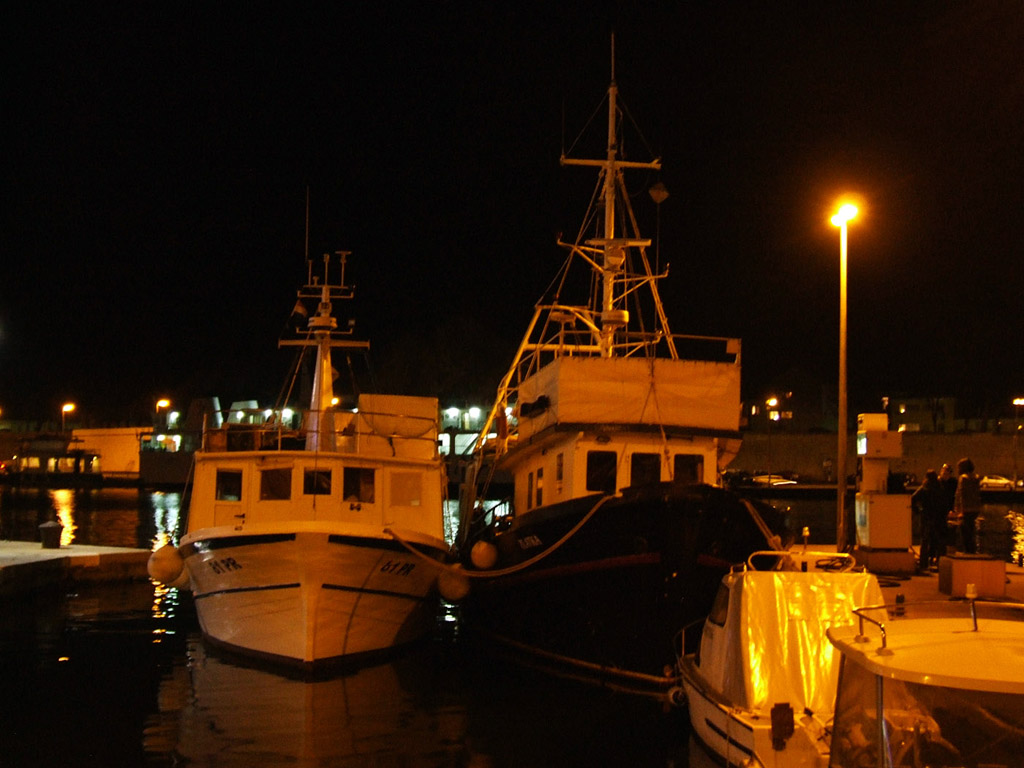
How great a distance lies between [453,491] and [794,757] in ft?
248

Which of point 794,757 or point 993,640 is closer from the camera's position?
point 993,640

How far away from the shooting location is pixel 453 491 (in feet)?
271

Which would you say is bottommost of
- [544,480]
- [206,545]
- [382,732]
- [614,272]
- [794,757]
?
[382,732]

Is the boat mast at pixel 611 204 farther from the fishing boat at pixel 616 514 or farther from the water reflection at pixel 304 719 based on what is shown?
the water reflection at pixel 304 719

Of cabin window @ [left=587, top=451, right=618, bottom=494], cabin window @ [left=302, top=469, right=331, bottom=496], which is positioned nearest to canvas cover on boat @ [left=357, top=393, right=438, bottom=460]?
cabin window @ [left=302, top=469, right=331, bottom=496]

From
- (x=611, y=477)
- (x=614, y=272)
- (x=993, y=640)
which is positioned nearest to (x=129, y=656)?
(x=611, y=477)

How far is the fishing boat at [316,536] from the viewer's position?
15133 mm

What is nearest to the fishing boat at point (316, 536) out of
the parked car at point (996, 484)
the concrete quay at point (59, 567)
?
the concrete quay at point (59, 567)

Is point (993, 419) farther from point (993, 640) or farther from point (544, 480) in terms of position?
point (993, 640)

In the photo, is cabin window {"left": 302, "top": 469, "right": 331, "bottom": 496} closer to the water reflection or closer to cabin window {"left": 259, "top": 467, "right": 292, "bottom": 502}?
cabin window {"left": 259, "top": 467, "right": 292, "bottom": 502}

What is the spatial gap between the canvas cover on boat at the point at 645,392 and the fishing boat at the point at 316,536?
128 inches

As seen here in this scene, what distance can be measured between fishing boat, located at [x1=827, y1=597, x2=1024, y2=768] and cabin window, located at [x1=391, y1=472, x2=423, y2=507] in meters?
12.0

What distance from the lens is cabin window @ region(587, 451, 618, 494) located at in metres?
16.0

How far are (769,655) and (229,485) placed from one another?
1066cm
